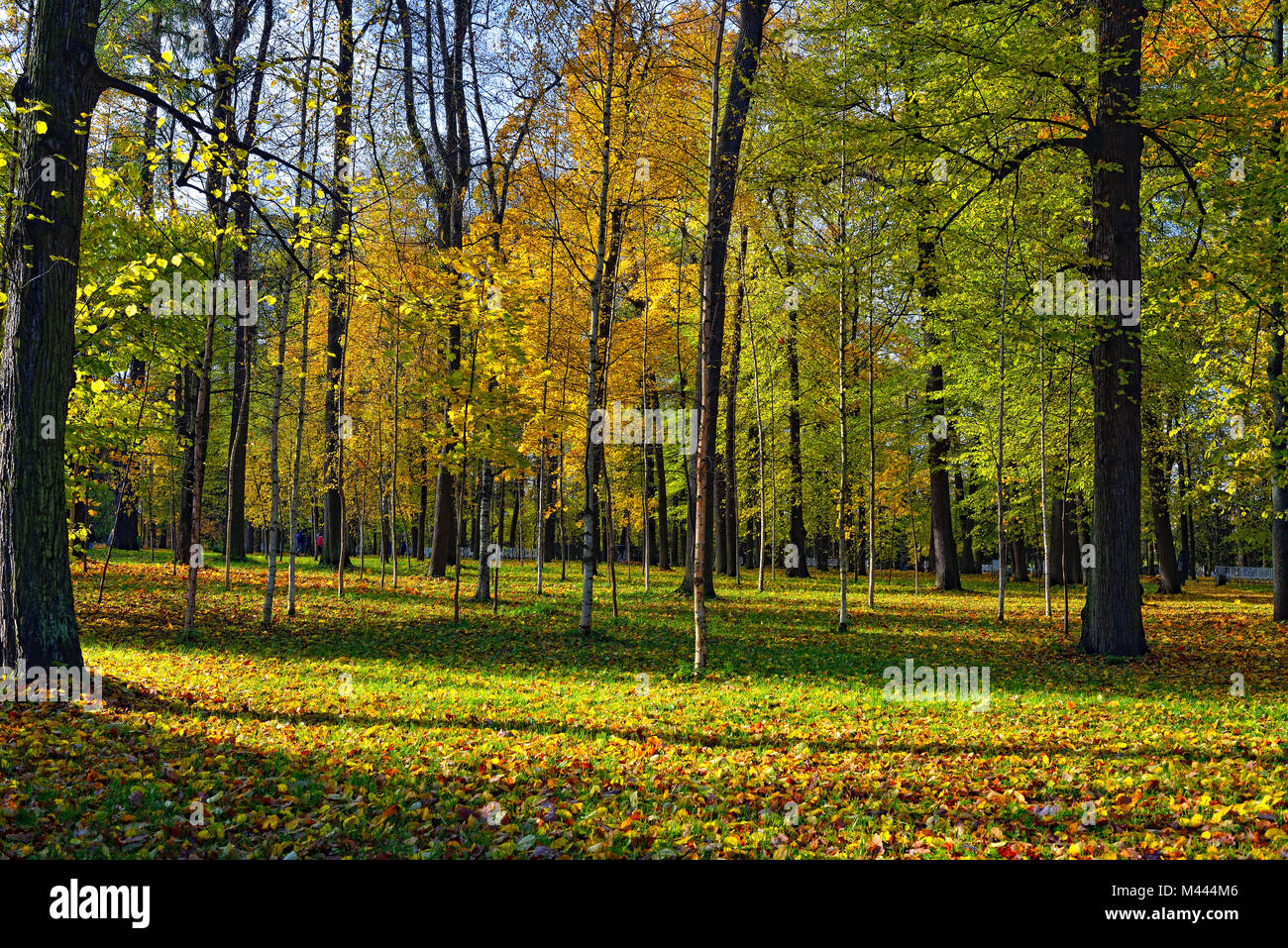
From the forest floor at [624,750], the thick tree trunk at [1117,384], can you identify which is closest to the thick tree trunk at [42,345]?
the forest floor at [624,750]

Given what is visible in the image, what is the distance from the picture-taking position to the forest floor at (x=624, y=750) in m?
4.08

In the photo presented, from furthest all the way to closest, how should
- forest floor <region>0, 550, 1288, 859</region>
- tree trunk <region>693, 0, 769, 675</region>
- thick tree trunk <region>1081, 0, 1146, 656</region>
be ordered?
1. thick tree trunk <region>1081, 0, 1146, 656</region>
2. tree trunk <region>693, 0, 769, 675</region>
3. forest floor <region>0, 550, 1288, 859</region>

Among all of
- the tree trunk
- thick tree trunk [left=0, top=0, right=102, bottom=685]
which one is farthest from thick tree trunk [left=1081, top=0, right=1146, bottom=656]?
thick tree trunk [left=0, top=0, right=102, bottom=685]

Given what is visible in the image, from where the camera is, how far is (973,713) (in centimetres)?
723

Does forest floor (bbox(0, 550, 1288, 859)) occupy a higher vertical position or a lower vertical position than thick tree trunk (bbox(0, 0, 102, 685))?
lower

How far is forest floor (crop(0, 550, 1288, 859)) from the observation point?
408 centimetres

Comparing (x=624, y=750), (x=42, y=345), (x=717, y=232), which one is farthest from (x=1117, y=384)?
(x=42, y=345)

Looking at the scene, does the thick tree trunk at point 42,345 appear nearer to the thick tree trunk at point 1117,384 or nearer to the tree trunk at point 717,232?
the tree trunk at point 717,232

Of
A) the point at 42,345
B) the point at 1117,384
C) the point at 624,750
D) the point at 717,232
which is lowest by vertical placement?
the point at 624,750

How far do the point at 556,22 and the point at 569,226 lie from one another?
5602 millimetres

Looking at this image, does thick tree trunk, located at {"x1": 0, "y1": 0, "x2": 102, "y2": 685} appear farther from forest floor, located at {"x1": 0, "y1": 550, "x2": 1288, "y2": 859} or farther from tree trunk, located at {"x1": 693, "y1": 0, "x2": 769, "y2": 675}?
tree trunk, located at {"x1": 693, "y1": 0, "x2": 769, "y2": 675}

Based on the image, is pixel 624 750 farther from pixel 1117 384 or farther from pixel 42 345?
pixel 1117 384

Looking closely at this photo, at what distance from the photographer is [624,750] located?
5816 mm
